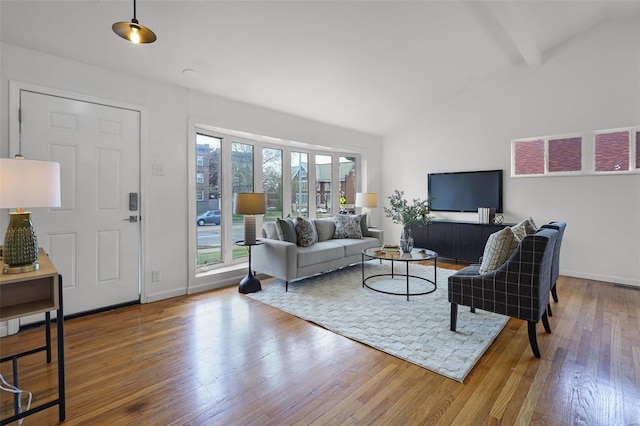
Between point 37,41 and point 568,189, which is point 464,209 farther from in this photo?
point 37,41

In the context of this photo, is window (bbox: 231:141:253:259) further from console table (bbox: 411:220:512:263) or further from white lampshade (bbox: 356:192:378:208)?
console table (bbox: 411:220:512:263)

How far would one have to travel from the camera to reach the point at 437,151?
5723 mm

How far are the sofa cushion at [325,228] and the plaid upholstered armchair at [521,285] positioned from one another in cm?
251

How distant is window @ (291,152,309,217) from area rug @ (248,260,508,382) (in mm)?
1465

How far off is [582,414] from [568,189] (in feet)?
12.4

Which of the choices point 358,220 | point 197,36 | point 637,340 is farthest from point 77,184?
point 637,340

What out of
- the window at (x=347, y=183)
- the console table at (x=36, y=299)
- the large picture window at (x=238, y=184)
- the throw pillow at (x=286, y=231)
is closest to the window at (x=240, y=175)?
the large picture window at (x=238, y=184)

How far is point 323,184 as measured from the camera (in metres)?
5.91

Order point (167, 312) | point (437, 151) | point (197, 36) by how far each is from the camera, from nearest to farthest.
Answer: point (197, 36)
point (167, 312)
point (437, 151)

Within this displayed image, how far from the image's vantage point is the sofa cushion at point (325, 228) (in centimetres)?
480

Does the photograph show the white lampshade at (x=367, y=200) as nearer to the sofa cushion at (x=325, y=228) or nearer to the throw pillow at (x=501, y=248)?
the sofa cushion at (x=325, y=228)

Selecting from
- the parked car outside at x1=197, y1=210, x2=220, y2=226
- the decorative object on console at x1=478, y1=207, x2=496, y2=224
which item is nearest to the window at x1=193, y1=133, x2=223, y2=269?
the parked car outside at x1=197, y1=210, x2=220, y2=226

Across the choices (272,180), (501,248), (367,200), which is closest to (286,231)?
(272,180)

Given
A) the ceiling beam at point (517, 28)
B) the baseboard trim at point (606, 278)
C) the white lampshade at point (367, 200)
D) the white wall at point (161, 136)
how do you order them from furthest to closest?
the white lampshade at point (367, 200)
the baseboard trim at point (606, 278)
the ceiling beam at point (517, 28)
the white wall at point (161, 136)
